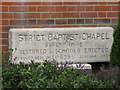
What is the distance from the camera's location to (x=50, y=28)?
6305 millimetres

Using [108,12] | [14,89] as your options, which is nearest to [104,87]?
[14,89]

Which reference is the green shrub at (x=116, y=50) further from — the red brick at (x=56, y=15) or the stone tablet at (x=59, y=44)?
the red brick at (x=56, y=15)

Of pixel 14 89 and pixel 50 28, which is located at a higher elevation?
pixel 50 28

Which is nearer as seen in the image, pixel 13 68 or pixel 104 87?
pixel 104 87

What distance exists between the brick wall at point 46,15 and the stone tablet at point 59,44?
0.18 meters

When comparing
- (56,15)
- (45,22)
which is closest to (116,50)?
(56,15)

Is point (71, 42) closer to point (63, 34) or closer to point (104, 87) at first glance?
point (63, 34)

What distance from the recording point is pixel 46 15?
6.43 m

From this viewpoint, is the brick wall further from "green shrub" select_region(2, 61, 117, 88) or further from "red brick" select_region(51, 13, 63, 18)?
"green shrub" select_region(2, 61, 117, 88)

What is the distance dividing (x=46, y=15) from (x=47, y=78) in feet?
6.71


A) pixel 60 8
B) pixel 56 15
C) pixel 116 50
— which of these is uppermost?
pixel 60 8

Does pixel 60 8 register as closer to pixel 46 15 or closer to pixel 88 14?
pixel 46 15

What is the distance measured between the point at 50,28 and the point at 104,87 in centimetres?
224

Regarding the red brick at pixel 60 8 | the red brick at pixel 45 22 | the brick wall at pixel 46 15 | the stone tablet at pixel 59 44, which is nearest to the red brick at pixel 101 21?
the brick wall at pixel 46 15
